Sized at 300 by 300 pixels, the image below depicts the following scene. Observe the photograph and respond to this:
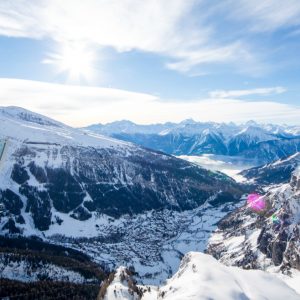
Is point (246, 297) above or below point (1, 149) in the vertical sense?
below

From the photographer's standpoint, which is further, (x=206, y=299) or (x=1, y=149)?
(x=206, y=299)

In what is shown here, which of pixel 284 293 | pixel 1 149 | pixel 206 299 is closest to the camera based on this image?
pixel 1 149

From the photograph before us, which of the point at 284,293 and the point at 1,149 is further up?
the point at 1,149

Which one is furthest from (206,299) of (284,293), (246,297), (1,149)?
(1,149)

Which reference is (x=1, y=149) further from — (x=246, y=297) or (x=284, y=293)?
(x=284, y=293)

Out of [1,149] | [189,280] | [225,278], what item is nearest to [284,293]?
[225,278]

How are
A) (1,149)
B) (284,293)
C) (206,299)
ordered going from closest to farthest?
1. (1,149)
2. (206,299)
3. (284,293)

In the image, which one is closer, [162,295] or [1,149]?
[1,149]

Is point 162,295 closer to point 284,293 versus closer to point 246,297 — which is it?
point 246,297
